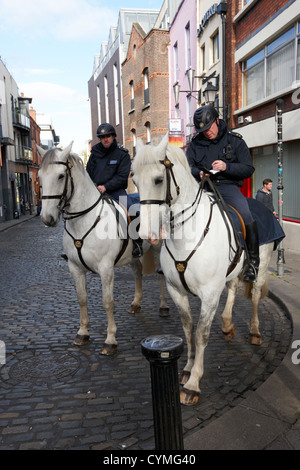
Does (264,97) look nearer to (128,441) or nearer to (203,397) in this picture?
(203,397)

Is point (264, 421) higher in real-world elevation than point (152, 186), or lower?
lower

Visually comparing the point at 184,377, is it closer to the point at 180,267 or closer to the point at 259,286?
the point at 180,267

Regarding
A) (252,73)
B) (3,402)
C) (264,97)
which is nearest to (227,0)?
(252,73)

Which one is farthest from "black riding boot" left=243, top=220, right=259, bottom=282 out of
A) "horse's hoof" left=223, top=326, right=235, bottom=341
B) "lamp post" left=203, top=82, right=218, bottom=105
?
"lamp post" left=203, top=82, right=218, bottom=105

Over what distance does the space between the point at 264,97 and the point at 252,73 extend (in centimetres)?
192

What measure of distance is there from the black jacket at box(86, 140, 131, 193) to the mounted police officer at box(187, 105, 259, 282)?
1224mm

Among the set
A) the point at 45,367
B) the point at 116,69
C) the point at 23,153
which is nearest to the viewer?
the point at 45,367

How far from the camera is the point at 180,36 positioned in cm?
2223

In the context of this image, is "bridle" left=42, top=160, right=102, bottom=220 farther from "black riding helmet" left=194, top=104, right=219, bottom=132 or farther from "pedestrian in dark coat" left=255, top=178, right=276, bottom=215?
"pedestrian in dark coat" left=255, top=178, right=276, bottom=215

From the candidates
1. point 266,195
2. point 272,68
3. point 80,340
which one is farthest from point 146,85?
point 80,340

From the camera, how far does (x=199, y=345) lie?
3592mm

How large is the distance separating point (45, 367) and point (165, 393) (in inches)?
89.9

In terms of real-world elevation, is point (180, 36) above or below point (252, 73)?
above

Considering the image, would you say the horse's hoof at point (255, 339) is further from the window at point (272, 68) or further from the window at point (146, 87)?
the window at point (146, 87)
